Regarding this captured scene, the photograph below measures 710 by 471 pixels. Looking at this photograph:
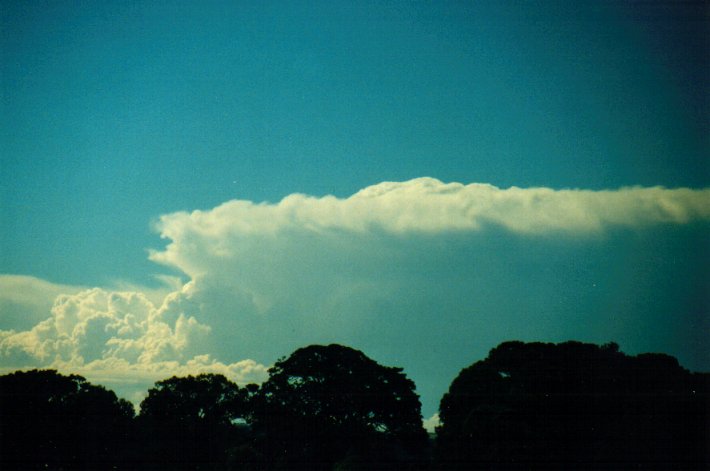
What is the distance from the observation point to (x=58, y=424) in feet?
167

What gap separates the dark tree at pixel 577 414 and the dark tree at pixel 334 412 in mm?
8456

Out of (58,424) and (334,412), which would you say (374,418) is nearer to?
(334,412)

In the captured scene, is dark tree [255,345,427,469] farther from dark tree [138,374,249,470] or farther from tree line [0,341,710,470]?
dark tree [138,374,249,470]

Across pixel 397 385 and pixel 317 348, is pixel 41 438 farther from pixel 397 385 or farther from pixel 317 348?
pixel 397 385

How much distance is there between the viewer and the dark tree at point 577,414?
34.4 meters

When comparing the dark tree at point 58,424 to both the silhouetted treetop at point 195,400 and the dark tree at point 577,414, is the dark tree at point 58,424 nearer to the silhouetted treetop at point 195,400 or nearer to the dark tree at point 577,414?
→ the silhouetted treetop at point 195,400

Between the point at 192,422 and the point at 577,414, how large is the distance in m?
38.7

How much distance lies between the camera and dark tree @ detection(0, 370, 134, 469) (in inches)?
1869

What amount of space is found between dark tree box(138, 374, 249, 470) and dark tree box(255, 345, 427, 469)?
4868 mm

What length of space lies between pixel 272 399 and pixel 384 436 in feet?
37.5

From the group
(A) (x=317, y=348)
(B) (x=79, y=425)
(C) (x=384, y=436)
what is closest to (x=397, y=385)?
(C) (x=384, y=436)

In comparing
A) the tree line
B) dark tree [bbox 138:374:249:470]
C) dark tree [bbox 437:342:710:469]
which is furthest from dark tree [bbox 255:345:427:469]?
dark tree [bbox 437:342:710:469]

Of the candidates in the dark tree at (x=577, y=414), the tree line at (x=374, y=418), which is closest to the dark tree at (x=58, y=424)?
the tree line at (x=374, y=418)

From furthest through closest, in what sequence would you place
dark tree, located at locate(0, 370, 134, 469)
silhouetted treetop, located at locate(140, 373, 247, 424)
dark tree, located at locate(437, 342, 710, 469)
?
silhouetted treetop, located at locate(140, 373, 247, 424) → dark tree, located at locate(0, 370, 134, 469) → dark tree, located at locate(437, 342, 710, 469)
